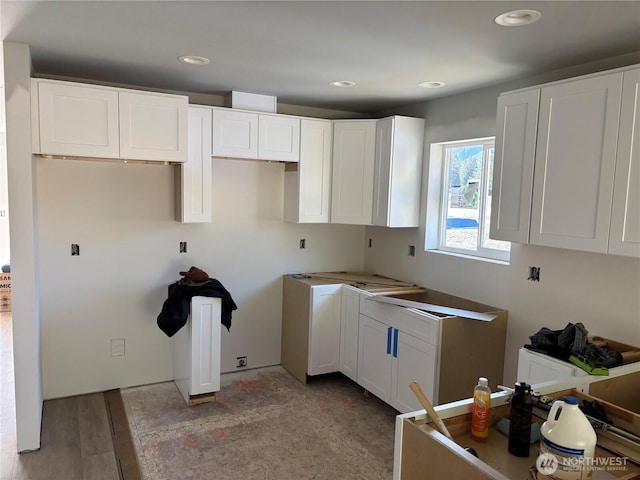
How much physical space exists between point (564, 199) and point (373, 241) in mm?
2430

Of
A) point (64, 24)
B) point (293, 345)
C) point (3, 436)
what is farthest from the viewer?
point (293, 345)

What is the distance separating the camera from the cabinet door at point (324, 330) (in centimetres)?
412

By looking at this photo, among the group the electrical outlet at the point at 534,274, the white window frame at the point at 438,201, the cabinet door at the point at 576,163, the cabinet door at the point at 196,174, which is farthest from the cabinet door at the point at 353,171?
the cabinet door at the point at 576,163

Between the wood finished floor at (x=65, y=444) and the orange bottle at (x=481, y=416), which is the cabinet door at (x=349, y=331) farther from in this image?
the orange bottle at (x=481, y=416)

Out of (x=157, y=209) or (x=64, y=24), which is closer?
(x=64, y=24)

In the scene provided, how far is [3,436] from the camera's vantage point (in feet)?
10.5

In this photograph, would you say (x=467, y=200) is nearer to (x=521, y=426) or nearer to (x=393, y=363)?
(x=393, y=363)

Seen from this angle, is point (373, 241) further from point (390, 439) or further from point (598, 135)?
point (598, 135)

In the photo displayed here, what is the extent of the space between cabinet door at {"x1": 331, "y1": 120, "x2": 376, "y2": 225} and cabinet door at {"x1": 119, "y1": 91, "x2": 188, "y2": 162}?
56.2 inches

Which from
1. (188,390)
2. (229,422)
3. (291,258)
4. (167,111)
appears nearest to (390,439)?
(229,422)

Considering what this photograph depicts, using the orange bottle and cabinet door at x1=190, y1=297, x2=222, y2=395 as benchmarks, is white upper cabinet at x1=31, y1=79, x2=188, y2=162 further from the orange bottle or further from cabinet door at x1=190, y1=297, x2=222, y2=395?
the orange bottle

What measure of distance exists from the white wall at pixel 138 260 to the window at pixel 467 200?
143 cm

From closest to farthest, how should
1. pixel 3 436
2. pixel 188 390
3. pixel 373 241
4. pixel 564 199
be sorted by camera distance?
1. pixel 564 199
2. pixel 3 436
3. pixel 188 390
4. pixel 373 241

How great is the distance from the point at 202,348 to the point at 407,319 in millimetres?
1640
